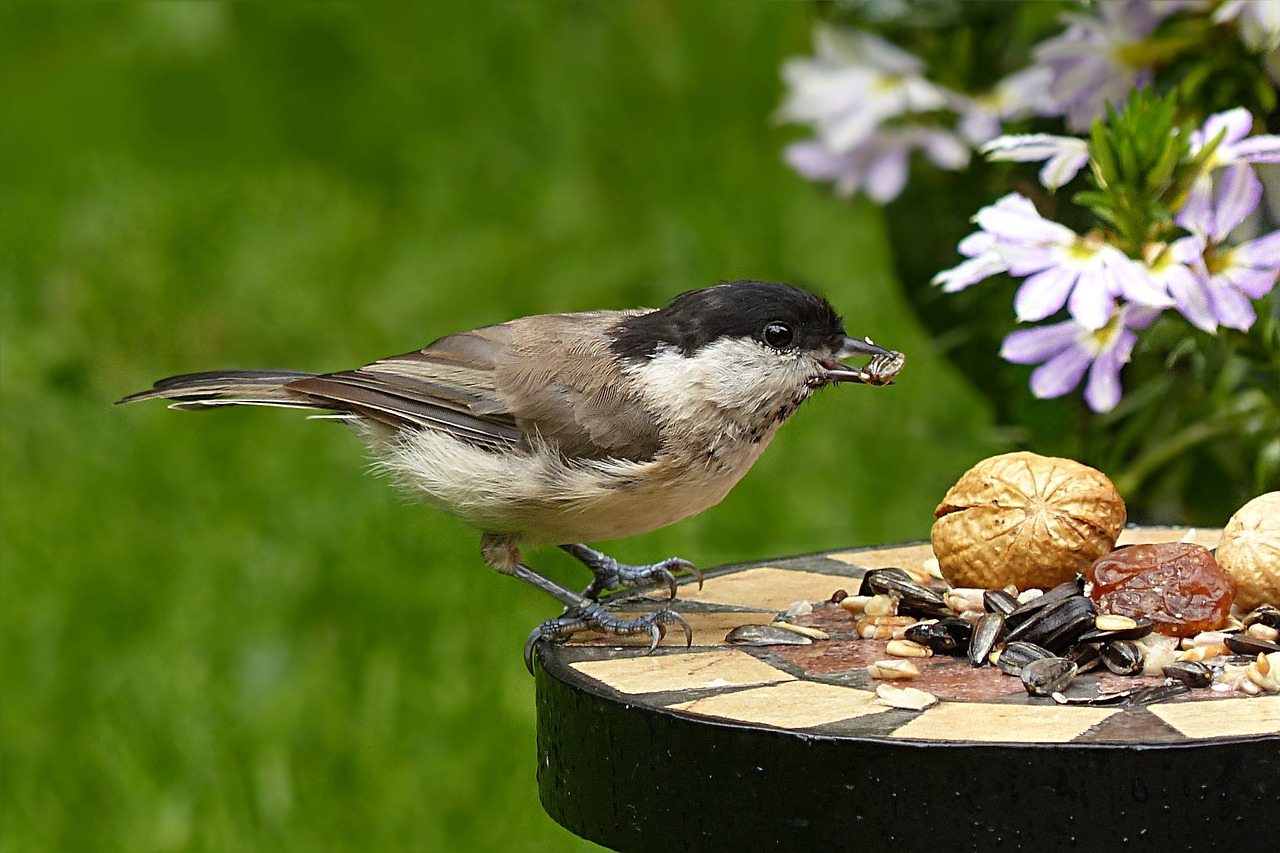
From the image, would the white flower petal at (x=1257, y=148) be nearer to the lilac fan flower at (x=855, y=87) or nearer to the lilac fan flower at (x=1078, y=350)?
the lilac fan flower at (x=1078, y=350)

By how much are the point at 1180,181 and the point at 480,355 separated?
124 centimetres

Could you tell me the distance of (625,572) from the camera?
3113 millimetres

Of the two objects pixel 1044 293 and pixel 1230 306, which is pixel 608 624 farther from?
pixel 1230 306

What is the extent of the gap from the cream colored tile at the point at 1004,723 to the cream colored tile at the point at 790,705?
0.27 feet

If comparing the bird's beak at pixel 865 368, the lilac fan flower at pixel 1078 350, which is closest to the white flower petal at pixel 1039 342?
the lilac fan flower at pixel 1078 350

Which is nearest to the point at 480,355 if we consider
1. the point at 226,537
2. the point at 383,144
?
the point at 226,537

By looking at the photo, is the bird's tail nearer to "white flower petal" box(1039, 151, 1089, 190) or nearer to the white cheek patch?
the white cheek patch

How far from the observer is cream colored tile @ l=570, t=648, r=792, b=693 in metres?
2.26

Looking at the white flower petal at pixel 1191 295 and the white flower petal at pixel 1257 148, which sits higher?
the white flower petal at pixel 1257 148

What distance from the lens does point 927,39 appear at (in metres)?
4.30

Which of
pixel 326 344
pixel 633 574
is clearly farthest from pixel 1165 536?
pixel 326 344

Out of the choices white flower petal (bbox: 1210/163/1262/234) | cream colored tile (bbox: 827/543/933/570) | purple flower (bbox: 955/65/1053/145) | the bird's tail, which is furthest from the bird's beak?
purple flower (bbox: 955/65/1053/145)

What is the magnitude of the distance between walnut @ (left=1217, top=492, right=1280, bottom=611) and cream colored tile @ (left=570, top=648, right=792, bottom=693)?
0.67m

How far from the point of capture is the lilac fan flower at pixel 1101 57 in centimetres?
358
